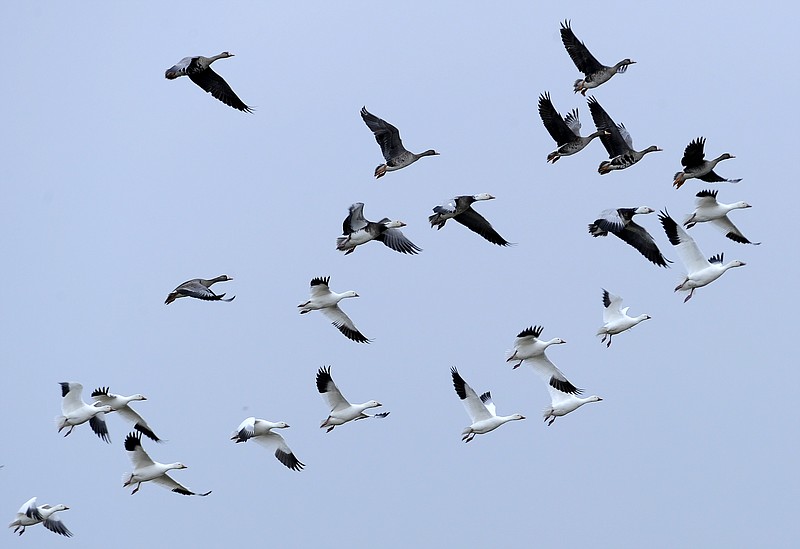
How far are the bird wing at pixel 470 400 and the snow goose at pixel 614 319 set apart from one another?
215 centimetres

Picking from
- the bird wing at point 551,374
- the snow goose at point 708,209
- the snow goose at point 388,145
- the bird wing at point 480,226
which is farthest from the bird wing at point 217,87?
the snow goose at point 708,209

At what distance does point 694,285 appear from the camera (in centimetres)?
2788

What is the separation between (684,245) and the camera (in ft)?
90.8

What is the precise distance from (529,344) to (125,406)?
21.4 ft

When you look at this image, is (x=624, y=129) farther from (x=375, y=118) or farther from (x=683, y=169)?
(x=375, y=118)

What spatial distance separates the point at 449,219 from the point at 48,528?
328 inches

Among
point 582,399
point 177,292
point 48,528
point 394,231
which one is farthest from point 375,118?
point 48,528

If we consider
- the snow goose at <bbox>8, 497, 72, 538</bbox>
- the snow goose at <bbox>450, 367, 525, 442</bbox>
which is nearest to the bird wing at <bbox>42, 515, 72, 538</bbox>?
the snow goose at <bbox>8, 497, 72, 538</bbox>

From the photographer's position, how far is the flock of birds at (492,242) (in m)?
27.2

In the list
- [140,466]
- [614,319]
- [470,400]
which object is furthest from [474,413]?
[140,466]

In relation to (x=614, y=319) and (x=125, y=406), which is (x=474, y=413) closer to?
(x=614, y=319)

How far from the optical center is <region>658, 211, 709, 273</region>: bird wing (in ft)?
90.5

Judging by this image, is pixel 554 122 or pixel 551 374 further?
pixel 551 374

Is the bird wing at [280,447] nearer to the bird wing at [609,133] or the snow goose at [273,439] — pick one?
the snow goose at [273,439]
